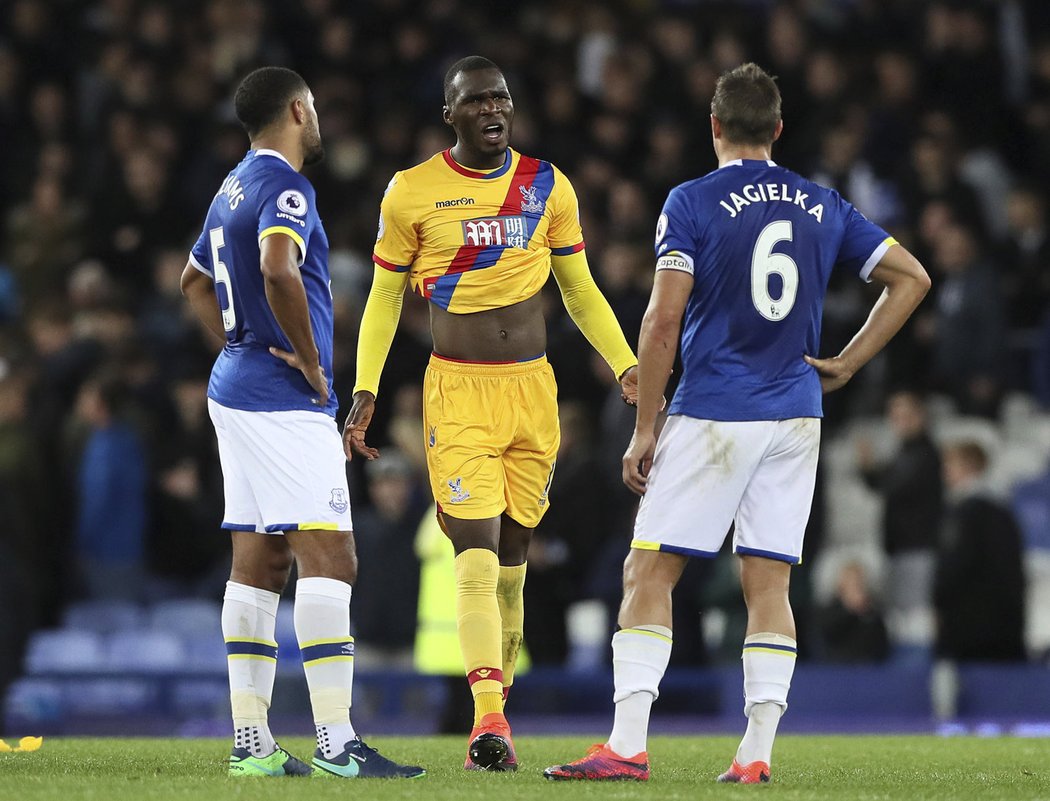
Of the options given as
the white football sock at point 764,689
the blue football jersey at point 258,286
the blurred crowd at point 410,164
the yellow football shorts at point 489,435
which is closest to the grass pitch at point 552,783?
the white football sock at point 764,689

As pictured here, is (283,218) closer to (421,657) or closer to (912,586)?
(421,657)

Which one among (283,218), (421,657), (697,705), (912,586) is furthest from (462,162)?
(912,586)

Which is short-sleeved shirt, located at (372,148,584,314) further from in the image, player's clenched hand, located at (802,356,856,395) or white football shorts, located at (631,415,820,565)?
player's clenched hand, located at (802,356,856,395)

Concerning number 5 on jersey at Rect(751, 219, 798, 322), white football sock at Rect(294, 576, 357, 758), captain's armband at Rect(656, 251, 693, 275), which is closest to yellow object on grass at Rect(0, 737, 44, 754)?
white football sock at Rect(294, 576, 357, 758)

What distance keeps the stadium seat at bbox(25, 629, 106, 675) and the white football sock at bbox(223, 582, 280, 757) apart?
266 inches

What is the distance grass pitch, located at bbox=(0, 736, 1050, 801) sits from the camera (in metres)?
5.89

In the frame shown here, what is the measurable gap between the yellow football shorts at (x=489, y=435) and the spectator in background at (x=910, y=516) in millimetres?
6299

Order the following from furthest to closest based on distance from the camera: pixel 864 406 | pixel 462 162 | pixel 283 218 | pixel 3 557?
pixel 864 406 < pixel 3 557 < pixel 462 162 < pixel 283 218

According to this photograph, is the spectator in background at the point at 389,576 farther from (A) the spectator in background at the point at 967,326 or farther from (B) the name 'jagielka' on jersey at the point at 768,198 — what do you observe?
(B) the name 'jagielka' on jersey at the point at 768,198

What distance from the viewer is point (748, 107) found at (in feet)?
21.4

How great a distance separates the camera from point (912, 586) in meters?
13.6

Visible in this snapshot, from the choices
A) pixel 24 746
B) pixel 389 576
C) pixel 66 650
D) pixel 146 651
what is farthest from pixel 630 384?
pixel 66 650

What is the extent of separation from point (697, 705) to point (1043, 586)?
3.44 m

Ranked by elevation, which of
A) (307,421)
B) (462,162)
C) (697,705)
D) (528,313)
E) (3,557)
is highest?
(462,162)
